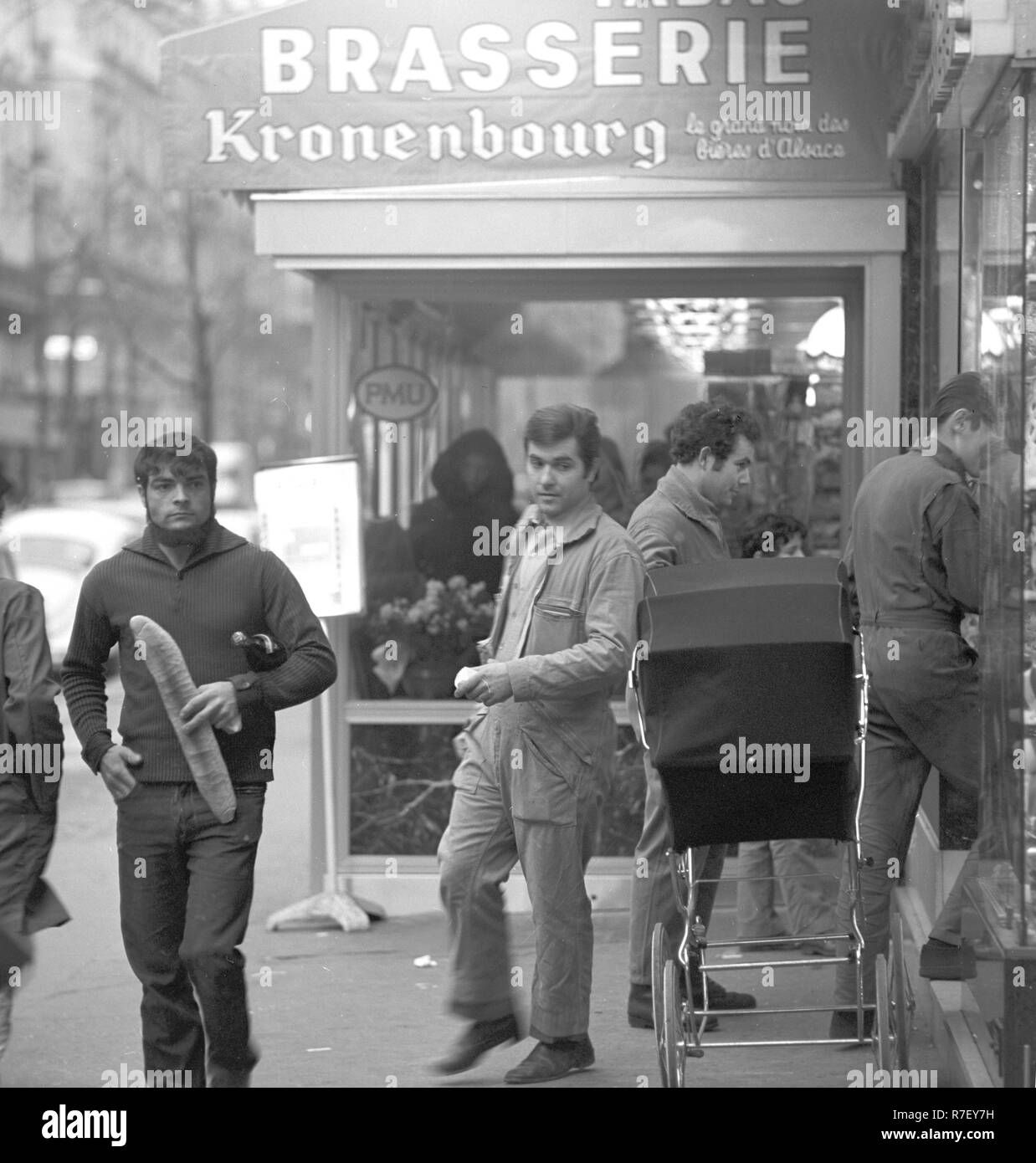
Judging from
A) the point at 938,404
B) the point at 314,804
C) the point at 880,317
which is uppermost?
the point at 880,317

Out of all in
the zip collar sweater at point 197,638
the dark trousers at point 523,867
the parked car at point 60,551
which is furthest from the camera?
the parked car at point 60,551

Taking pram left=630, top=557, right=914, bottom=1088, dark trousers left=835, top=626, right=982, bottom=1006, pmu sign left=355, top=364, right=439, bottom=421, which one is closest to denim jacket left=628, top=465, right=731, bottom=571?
dark trousers left=835, top=626, right=982, bottom=1006

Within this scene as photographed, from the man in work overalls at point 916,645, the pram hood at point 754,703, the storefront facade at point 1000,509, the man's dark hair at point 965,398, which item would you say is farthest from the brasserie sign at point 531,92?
the pram hood at point 754,703

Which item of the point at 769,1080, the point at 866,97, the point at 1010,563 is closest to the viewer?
the point at 1010,563

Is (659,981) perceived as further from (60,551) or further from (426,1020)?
(60,551)

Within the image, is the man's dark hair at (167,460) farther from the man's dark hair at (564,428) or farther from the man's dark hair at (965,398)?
the man's dark hair at (965,398)

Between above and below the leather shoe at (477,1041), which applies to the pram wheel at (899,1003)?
above

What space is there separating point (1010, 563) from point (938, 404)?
3.56 feet

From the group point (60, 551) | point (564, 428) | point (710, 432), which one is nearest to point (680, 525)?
point (710, 432)

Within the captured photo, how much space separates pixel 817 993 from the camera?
→ 6441 millimetres

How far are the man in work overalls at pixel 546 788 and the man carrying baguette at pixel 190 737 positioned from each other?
25.1 inches

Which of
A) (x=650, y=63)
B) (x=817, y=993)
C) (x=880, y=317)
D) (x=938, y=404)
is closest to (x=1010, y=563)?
(x=938, y=404)

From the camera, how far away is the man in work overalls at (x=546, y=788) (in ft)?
17.0

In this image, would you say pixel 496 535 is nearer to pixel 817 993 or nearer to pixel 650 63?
pixel 650 63
